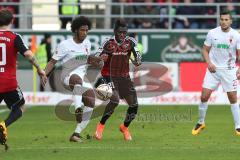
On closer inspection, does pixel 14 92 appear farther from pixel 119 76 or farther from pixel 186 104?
pixel 186 104

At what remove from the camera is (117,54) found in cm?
1453

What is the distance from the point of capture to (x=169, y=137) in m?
15.1

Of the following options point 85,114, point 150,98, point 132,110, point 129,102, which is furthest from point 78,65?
point 150,98

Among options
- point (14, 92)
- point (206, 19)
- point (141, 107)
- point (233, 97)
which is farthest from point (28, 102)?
point (14, 92)

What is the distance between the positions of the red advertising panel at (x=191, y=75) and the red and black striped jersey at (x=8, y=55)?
13567 millimetres

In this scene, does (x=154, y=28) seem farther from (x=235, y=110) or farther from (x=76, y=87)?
(x=76, y=87)

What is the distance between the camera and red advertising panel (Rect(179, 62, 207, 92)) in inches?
1001

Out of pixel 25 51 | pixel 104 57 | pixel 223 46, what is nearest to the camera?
pixel 25 51

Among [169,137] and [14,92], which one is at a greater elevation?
[14,92]

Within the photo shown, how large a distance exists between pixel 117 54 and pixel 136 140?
1.62 m

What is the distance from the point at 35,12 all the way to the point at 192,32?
6243mm

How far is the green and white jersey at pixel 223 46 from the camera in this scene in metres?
15.5

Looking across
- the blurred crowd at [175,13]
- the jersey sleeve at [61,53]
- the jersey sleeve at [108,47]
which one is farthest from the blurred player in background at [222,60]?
the blurred crowd at [175,13]

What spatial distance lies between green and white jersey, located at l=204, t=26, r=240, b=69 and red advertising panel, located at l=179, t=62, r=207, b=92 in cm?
980
